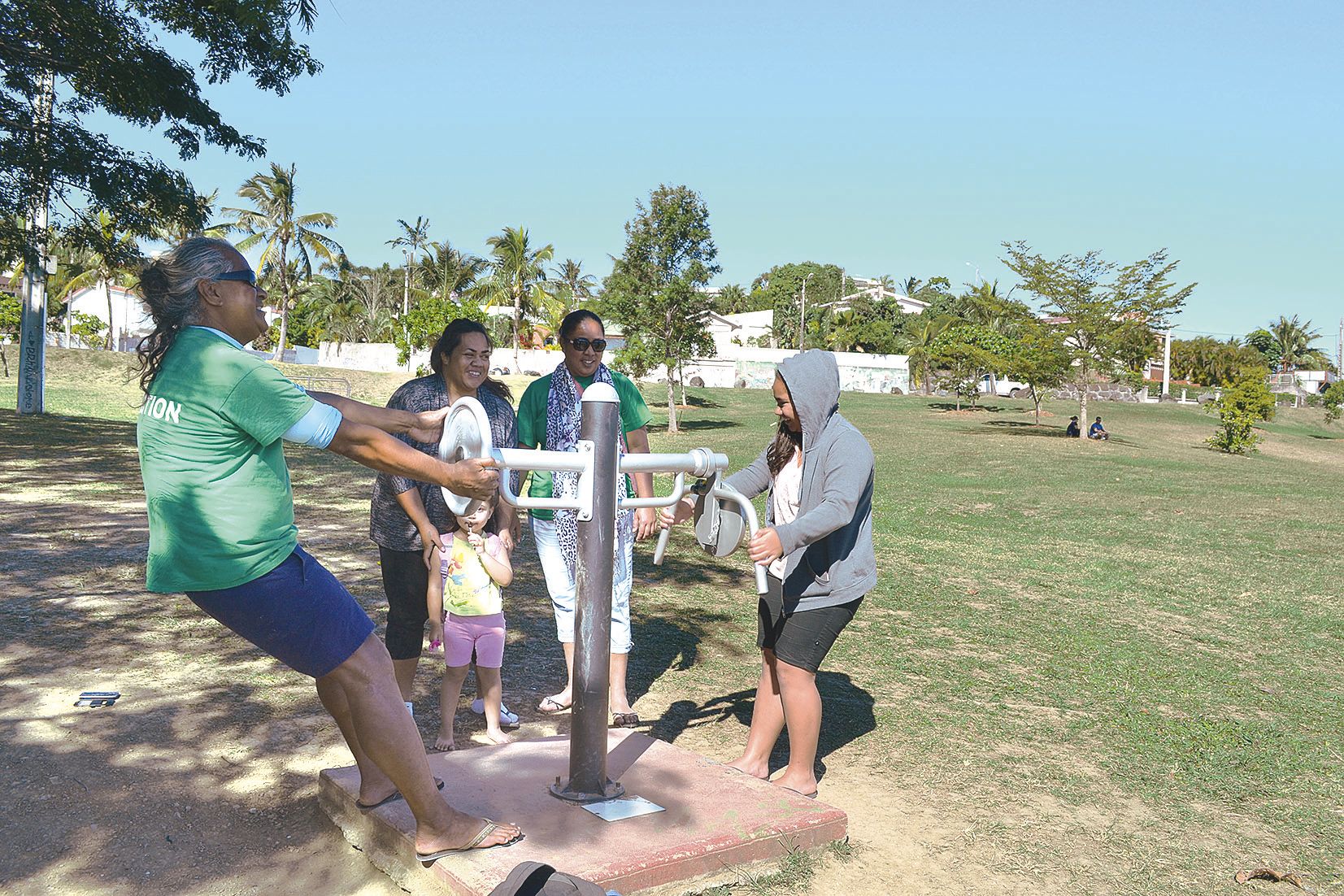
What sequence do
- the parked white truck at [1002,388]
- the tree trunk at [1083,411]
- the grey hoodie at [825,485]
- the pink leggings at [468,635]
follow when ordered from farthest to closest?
the parked white truck at [1002,388] → the tree trunk at [1083,411] → the pink leggings at [468,635] → the grey hoodie at [825,485]

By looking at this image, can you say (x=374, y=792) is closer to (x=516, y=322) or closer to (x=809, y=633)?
(x=809, y=633)

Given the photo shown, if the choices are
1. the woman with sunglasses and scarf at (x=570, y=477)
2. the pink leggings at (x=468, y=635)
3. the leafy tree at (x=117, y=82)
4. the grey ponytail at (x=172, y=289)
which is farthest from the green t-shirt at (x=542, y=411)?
the leafy tree at (x=117, y=82)

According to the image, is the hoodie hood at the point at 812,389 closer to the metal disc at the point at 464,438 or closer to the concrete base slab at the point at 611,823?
the concrete base slab at the point at 611,823

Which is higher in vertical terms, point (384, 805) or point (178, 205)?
point (178, 205)

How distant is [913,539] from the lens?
11898mm

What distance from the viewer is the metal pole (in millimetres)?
3012

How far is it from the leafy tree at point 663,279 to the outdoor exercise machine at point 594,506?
2617 centimetres

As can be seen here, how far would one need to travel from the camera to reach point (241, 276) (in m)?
2.83

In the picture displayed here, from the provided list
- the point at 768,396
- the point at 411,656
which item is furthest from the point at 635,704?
the point at 768,396

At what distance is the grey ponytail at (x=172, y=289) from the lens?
8.96ft

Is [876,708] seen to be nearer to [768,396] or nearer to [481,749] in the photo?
[481,749]

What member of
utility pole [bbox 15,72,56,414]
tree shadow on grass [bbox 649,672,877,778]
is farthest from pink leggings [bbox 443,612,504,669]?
utility pole [bbox 15,72,56,414]

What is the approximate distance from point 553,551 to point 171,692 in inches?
72.9

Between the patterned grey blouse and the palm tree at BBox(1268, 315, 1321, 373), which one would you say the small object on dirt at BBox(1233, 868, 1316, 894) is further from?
the palm tree at BBox(1268, 315, 1321, 373)
